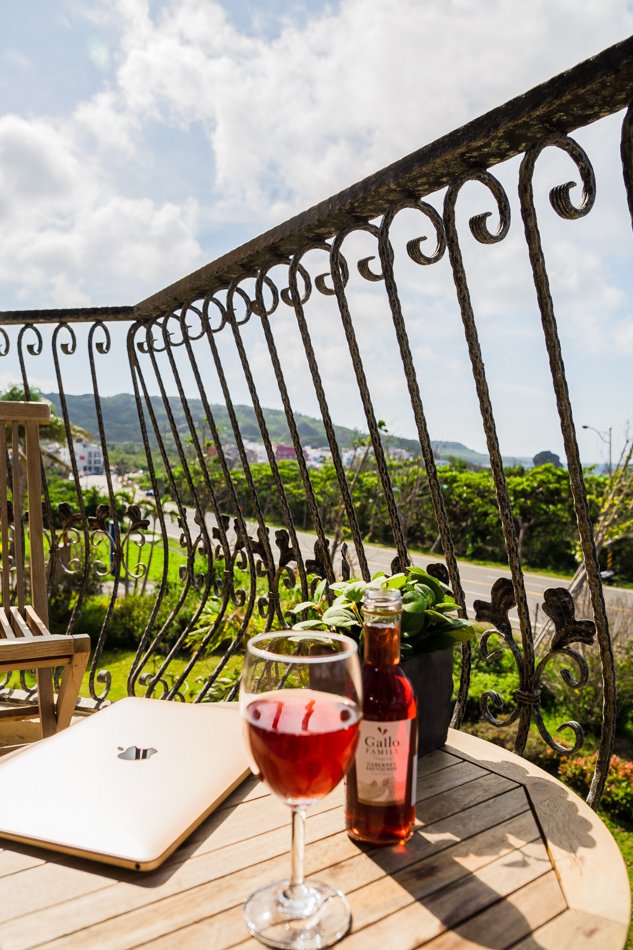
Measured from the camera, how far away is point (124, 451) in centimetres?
2270

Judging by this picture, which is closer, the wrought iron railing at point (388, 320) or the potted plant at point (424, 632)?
the potted plant at point (424, 632)

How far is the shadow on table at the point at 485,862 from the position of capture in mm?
618

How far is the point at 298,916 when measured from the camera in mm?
613

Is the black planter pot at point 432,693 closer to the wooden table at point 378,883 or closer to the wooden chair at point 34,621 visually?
the wooden table at point 378,883

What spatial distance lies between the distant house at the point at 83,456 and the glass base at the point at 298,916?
228 cm

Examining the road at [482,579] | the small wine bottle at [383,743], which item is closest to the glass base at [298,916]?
the small wine bottle at [383,743]

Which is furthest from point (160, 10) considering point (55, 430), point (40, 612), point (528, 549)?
point (528, 549)

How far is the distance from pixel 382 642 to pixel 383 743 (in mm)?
115

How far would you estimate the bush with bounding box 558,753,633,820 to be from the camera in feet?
22.2

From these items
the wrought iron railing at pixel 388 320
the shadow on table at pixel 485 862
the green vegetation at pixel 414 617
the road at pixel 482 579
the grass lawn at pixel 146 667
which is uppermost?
the wrought iron railing at pixel 388 320

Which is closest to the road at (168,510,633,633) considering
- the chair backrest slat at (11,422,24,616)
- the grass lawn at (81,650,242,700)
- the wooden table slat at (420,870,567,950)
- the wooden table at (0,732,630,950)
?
the grass lawn at (81,650,242,700)

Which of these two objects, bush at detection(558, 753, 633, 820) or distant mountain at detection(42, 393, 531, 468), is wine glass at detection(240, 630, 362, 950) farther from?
bush at detection(558, 753, 633, 820)

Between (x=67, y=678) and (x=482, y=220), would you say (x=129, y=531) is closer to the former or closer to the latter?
(x=67, y=678)

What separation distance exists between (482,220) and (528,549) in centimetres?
1839
